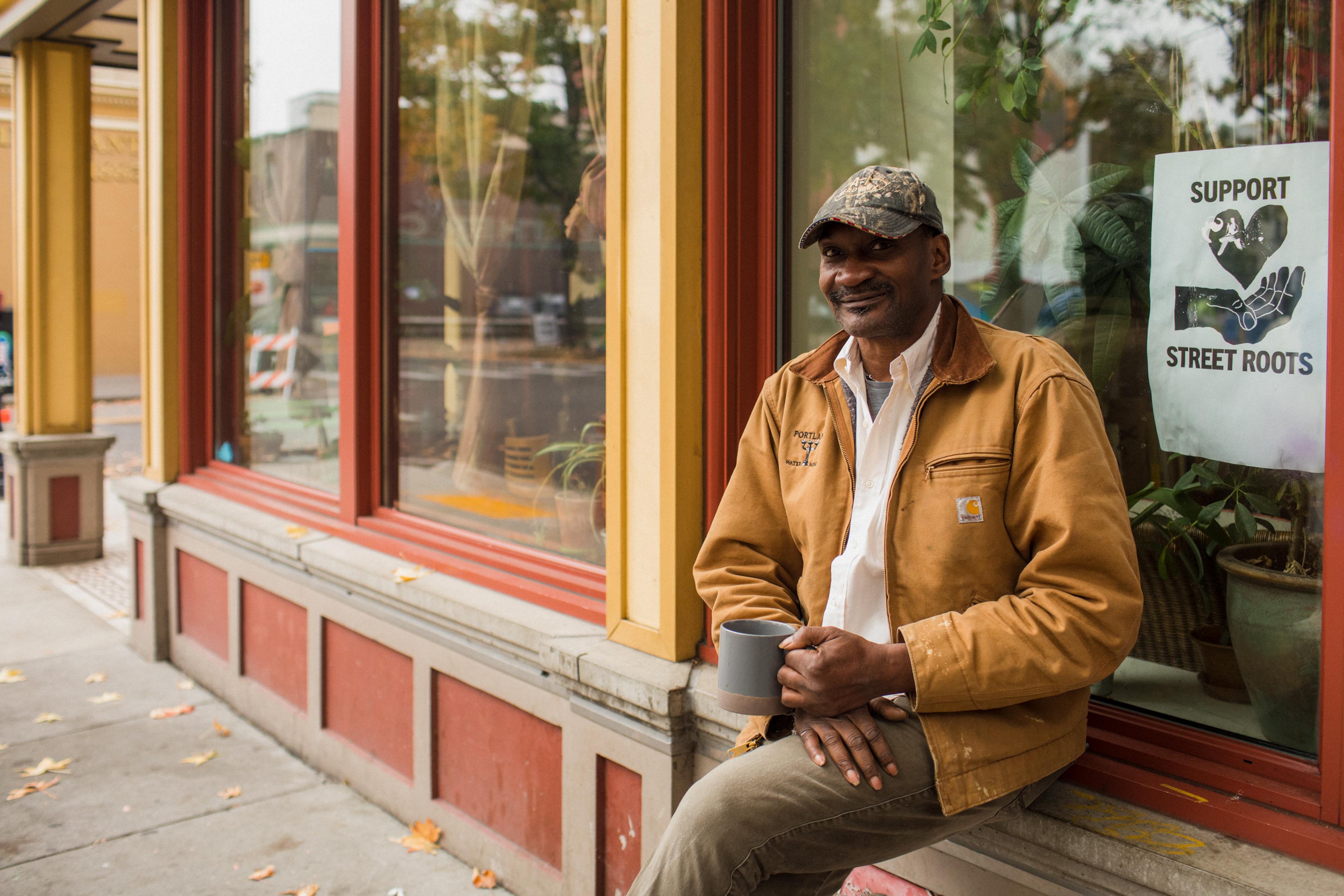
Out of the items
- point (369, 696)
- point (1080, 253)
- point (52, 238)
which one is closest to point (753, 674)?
point (1080, 253)

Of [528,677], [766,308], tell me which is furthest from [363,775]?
[766,308]

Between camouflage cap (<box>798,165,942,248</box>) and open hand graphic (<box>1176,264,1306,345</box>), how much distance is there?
22.8 inches

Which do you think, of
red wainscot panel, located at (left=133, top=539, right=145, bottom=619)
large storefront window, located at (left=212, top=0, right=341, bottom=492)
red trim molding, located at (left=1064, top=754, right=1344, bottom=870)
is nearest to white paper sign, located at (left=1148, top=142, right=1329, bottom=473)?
red trim molding, located at (left=1064, top=754, right=1344, bottom=870)

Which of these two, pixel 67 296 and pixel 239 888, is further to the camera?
pixel 67 296

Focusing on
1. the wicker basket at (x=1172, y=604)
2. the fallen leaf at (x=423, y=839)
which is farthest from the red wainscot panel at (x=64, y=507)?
the wicker basket at (x=1172, y=604)

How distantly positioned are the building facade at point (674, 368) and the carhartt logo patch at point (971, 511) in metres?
0.05

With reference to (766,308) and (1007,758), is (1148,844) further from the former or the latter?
(766,308)

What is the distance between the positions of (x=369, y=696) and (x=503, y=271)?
1.77 metres

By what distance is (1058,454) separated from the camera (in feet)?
6.23

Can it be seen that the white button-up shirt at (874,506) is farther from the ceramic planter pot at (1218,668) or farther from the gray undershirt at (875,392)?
the ceramic planter pot at (1218,668)

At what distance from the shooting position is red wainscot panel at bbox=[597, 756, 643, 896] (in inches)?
123

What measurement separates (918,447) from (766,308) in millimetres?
984

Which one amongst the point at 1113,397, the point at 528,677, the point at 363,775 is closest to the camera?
the point at 1113,397

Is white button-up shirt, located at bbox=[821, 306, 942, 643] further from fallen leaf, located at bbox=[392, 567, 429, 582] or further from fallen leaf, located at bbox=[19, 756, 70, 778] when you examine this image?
fallen leaf, located at bbox=[19, 756, 70, 778]
